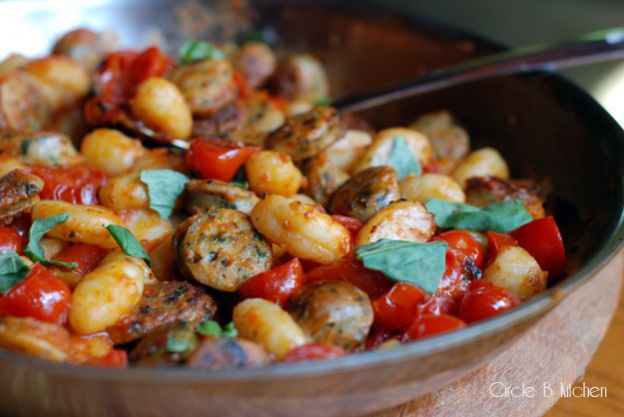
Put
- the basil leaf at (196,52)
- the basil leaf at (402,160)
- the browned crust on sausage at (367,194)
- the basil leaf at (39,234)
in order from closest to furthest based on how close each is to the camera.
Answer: the basil leaf at (39,234) < the browned crust on sausage at (367,194) < the basil leaf at (402,160) < the basil leaf at (196,52)

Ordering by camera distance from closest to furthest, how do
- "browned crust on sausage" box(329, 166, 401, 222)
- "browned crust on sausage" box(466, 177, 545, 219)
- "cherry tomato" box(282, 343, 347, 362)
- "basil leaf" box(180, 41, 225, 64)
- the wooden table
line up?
"cherry tomato" box(282, 343, 347, 362) < the wooden table < "browned crust on sausage" box(329, 166, 401, 222) < "browned crust on sausage" box(466, 177, 545, 219) < "basil leaf" box(180, 41, 225, 64)

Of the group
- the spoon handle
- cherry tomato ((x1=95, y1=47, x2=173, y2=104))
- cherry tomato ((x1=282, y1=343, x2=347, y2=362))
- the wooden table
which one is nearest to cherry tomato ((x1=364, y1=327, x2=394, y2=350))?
cherry tomato ((x1=282, y1=343, x2=347, y2=362))

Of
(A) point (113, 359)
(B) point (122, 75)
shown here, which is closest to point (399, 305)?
(A) point (113, 359)

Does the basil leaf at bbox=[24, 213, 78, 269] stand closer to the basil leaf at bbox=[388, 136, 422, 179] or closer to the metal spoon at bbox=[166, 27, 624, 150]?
the basil leaf at bbox=[388, 136, 422, 179]

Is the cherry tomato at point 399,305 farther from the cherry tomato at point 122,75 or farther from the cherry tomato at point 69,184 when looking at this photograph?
the cherry tomato at point 122,75

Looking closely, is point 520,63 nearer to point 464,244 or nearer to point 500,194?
point 500,194

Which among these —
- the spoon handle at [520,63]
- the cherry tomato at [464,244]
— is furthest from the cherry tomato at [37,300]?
the spoon handle at [520,63]
